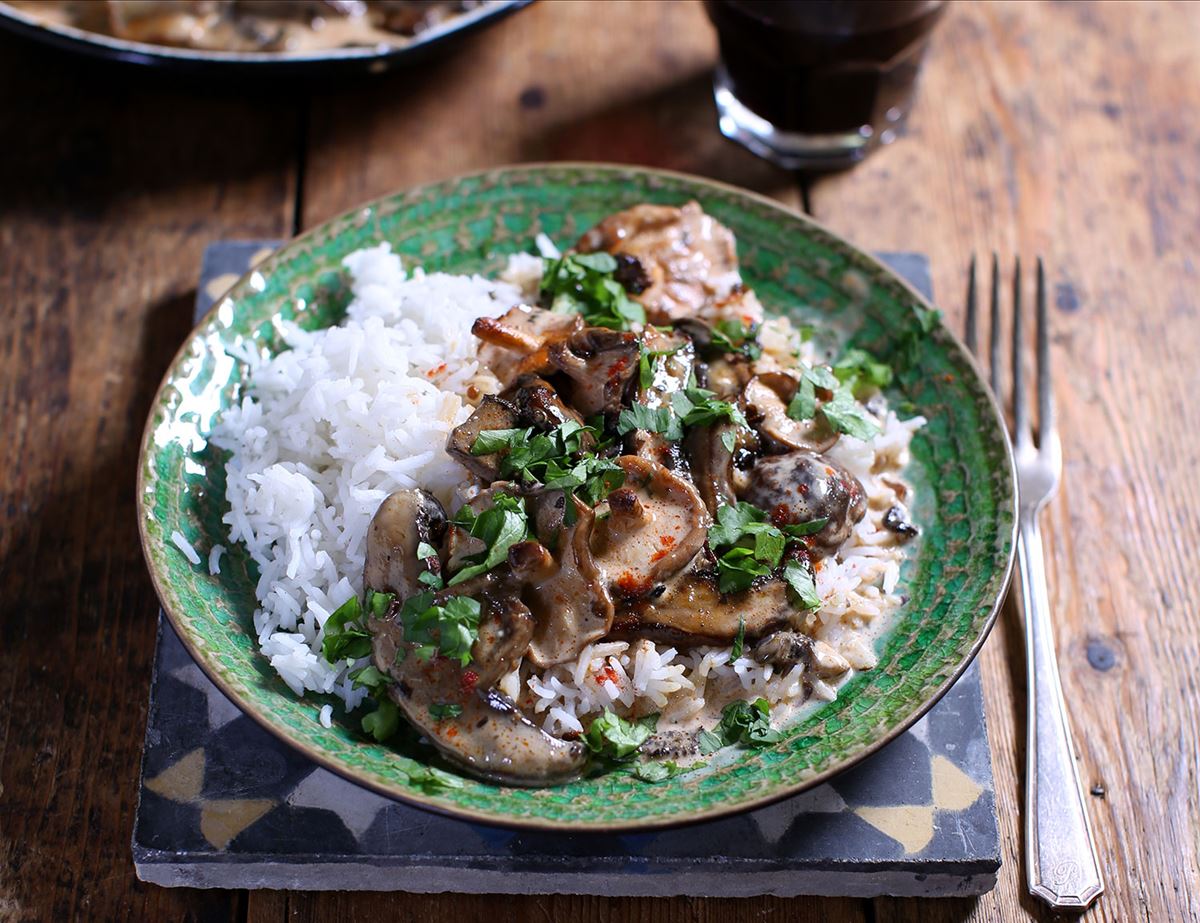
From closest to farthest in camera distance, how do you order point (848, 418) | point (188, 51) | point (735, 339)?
1. point (848, 418)
2. point (735, 339)
3. point (188, 51)

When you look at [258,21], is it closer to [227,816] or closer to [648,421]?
[648,421]

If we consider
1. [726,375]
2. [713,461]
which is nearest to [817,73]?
[726,375]

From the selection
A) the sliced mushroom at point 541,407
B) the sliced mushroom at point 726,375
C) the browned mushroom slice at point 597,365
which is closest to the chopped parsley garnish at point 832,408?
the sliced mushroom at point 726,375

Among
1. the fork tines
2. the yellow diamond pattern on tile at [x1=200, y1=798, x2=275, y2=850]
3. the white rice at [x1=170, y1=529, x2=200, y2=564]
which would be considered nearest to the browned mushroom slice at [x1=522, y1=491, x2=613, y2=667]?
the yellow diamond pattern on tile at [x1=200, y1=798, x2=275, y2=850]

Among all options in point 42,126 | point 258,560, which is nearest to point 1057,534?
point 258,560

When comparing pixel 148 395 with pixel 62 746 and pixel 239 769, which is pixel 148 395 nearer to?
pixel 62 746
